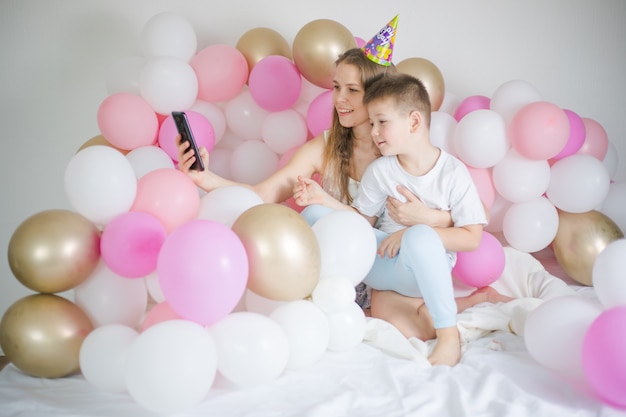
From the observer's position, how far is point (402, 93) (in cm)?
191

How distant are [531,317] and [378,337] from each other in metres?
0.43

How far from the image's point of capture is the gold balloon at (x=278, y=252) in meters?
1.47

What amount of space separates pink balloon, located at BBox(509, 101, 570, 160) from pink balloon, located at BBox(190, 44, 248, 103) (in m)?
1.09

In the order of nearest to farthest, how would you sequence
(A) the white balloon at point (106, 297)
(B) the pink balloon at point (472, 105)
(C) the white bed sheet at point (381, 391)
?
(C) the white bed sheet at point (381, 391), (A) the white balloon at point (106, 297), (B) the pink balloon at point (472, 105)

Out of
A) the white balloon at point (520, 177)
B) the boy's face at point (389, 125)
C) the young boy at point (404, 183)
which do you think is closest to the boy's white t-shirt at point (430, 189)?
the young boy at point (404, 183)

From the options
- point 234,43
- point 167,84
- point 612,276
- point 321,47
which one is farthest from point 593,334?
point 234,43

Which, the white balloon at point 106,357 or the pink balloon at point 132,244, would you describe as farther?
the pink balloon at point 132,244

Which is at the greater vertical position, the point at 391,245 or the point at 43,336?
the point at 391,245

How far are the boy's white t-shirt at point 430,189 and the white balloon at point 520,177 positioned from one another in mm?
322

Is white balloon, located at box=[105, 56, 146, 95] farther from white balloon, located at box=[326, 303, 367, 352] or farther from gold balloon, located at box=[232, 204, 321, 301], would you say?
white balloon, located at box=[326, 303, 367, 352]

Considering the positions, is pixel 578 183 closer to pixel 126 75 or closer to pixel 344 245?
pixel 344 245

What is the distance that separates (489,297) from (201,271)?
3.96ft

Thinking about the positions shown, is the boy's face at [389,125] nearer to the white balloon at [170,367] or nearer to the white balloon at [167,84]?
the white balloon at [167,84]

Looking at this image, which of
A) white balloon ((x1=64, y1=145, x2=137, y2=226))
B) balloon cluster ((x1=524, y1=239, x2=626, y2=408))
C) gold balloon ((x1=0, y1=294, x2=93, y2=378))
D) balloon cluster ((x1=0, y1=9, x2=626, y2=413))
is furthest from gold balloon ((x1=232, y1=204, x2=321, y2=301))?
balloon cluster ((x1=524, y1=239, x2=626, y2=408))
